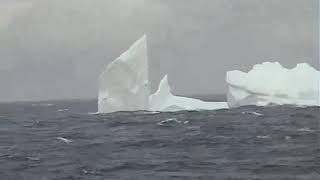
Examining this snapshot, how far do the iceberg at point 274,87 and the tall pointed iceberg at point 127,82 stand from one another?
7024mm

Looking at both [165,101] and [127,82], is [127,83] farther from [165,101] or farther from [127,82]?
[165,101]

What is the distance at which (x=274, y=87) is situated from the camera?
4419cm

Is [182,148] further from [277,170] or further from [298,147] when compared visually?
[277,170]

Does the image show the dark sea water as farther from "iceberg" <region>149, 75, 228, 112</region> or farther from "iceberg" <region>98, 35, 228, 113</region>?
"iceberg" <region>149, 75, 228, 112</region>

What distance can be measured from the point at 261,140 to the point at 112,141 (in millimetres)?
5558

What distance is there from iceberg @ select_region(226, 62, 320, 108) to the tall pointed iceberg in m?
7.02

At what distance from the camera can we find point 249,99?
45688 millimetres

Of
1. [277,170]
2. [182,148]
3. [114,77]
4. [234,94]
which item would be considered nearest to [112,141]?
[182,148]

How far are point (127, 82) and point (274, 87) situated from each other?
10814 mm

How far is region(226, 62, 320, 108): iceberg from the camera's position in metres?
43.8

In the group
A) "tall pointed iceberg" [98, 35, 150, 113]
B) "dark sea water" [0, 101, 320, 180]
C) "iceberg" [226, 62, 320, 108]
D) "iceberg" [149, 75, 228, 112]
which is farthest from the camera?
"iceberg" [149, 75, 228, 112]

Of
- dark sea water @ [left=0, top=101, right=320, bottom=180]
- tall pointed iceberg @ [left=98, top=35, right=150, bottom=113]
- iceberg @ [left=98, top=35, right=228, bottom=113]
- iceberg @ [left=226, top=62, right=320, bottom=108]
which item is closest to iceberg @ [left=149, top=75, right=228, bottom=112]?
iceberg @ [left=98, top=35, right=228, bottom=113]

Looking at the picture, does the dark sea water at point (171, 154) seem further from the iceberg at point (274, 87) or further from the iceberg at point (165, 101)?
the iceberg at point (165, 101)

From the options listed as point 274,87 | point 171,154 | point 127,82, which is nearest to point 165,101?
point 127,82
